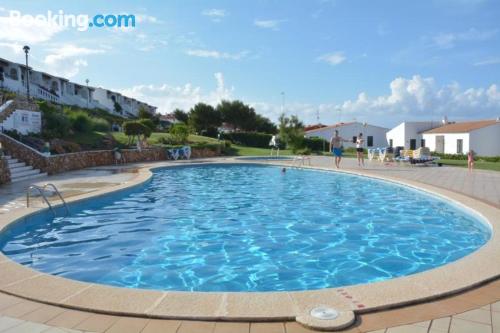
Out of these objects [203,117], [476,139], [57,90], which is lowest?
[476,139]

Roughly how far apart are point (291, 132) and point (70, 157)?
2026 centimetres

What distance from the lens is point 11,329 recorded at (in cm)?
314

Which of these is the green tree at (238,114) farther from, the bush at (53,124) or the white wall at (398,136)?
the bush at (53,124)

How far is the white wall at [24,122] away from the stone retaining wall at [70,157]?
1.98m

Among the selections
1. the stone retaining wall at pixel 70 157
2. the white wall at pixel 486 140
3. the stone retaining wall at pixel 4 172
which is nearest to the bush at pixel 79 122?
the stone retaining wall at pixel 70 157

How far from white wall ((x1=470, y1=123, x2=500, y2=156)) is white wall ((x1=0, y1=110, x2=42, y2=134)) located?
34691 mm

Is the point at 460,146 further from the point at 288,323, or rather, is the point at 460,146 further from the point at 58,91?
the point at 58,91

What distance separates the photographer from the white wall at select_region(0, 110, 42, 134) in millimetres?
16661

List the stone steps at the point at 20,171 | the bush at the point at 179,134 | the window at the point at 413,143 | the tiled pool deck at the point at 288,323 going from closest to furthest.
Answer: the tiled pool deck at the point at 288,323 < the stone steps at the point at 20,171 < the bush at the point at 179,134 < the window at the point at 413,143

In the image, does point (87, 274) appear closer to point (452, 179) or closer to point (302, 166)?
point (452, 179)

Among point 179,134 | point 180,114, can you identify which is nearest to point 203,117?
point 180,114

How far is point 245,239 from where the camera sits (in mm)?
7340

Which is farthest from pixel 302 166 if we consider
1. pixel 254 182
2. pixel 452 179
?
pixel 452 179

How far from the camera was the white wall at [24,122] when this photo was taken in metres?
16.7
